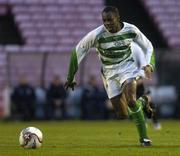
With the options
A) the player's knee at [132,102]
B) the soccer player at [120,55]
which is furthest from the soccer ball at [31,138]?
the player's knee at [132,102]

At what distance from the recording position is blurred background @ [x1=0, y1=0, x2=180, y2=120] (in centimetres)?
2734

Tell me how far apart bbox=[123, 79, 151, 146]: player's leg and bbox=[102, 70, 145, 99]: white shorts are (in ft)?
0.69

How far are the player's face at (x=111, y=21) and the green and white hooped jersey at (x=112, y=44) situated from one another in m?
0.18

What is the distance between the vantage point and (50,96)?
27.1 meters

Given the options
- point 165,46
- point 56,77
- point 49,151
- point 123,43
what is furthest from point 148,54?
point 165,46

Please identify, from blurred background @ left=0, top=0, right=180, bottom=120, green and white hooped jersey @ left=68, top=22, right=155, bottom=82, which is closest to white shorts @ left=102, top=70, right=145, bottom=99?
green and white hooped jersey @ left=68, top=22, right=155, bottom=82

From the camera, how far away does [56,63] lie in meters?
27.9

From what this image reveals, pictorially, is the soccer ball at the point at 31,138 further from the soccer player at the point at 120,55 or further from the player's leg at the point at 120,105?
the player's leg at the point at 120,105

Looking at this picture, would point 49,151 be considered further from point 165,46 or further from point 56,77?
point 165,46

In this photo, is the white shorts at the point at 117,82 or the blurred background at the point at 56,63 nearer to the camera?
the white shorts at the point at 117,82

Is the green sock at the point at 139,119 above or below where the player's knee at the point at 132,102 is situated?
below

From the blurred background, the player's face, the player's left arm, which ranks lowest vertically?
the blurred background

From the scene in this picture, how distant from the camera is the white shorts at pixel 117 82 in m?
13.4

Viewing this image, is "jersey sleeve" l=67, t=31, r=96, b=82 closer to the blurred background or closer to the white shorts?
the white shorts
